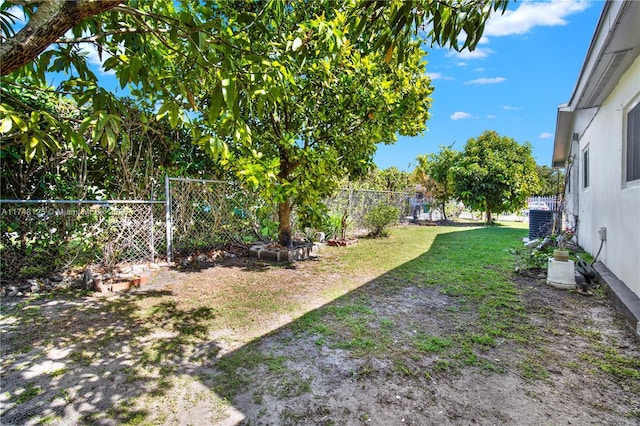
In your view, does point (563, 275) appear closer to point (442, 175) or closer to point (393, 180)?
point (393, 180)

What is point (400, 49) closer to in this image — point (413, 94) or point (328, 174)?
point (328, 174)

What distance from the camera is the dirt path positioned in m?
2.00

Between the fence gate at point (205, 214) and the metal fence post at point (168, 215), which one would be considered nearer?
the metal fence post at point (168, 215)

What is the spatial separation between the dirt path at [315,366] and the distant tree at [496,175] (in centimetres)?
1289

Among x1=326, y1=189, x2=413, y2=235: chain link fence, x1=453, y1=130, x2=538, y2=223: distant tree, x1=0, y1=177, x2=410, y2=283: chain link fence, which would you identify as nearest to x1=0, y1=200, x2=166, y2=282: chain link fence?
x1=0, y1=177, x2=410, y2=283: chain link fence

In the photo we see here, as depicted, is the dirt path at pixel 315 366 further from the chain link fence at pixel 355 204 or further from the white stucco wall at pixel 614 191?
the chain link fence at pixel 355 204

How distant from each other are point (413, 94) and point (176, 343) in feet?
19.9

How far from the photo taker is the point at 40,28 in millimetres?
1411

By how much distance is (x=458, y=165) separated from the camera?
16.6 m

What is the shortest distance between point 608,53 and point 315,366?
14.6 ft

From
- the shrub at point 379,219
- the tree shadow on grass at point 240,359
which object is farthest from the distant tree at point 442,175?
the tree shadow on grass at point 240,359

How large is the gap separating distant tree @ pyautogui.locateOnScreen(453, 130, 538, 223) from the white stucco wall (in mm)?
9110

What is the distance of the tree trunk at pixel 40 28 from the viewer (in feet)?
4.59

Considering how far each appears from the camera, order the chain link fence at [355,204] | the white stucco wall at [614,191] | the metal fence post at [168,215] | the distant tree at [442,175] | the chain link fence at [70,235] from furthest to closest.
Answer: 1. the distant tree at [442,175]
2. the chain link fence at [355,204]
3. the metal fence post at [168,215]
4. the chain link fence at [70,235]
5. the white stucco wall at [614,191]
